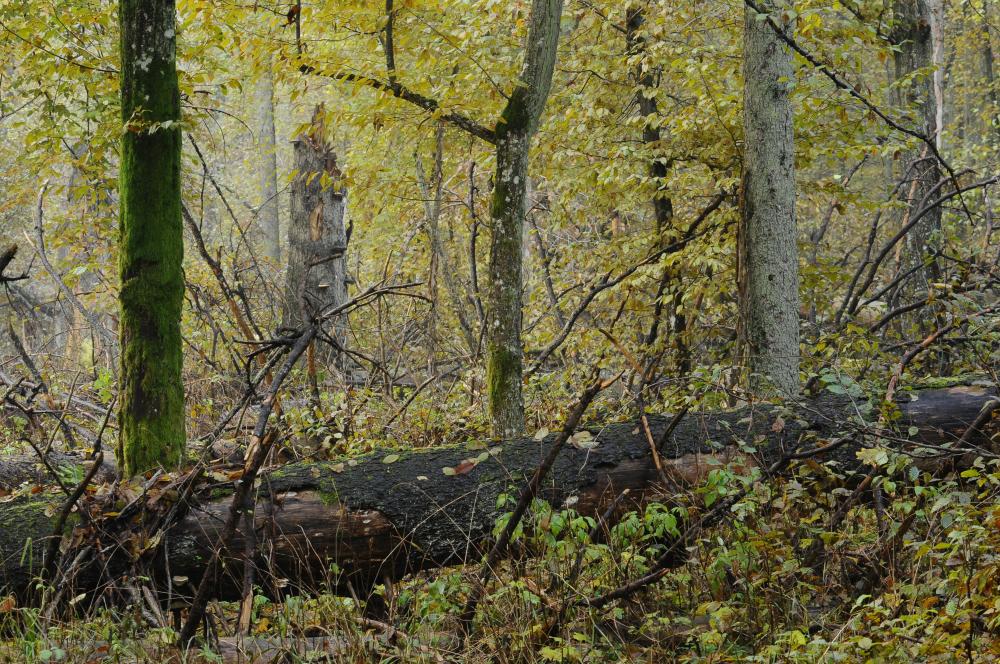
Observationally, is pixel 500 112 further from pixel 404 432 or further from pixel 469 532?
pixel 469 532

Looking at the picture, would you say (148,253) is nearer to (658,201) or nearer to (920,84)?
(658,201)

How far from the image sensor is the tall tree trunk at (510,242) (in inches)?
250

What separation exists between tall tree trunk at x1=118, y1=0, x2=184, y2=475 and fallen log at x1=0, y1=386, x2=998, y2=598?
57 centimetres

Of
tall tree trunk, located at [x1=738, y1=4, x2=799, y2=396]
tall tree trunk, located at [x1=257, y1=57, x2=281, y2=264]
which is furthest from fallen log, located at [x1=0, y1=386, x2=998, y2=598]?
tall tree trunk, located at [x1=257, y1=57, x2=281, y2=264]

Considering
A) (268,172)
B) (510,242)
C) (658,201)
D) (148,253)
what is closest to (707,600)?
(510,242)

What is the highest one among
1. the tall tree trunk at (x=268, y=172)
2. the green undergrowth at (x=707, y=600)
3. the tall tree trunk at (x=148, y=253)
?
the tall tree trunk at (x=268, y=172)

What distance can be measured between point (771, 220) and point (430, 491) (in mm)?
3670

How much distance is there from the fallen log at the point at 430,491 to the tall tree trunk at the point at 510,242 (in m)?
1.13

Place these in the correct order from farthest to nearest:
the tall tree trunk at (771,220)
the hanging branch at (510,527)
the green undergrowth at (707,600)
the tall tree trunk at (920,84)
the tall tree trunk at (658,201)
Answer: the tall tree trunk at (920,84) → the tall tree trunk at (658,201) → the tall tree trunk at (771,220) → the hanging branch at (510,527) → the green undergrowth at (707,600)

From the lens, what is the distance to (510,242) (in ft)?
20.9

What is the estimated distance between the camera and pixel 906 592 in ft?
11.7

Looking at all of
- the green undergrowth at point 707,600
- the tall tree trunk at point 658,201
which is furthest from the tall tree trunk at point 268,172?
the green undergrowth at point 707,600

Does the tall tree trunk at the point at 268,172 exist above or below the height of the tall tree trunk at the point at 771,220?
above

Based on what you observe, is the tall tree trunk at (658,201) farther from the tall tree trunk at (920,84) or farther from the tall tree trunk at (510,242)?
the tall tree trunk at (920,84)
